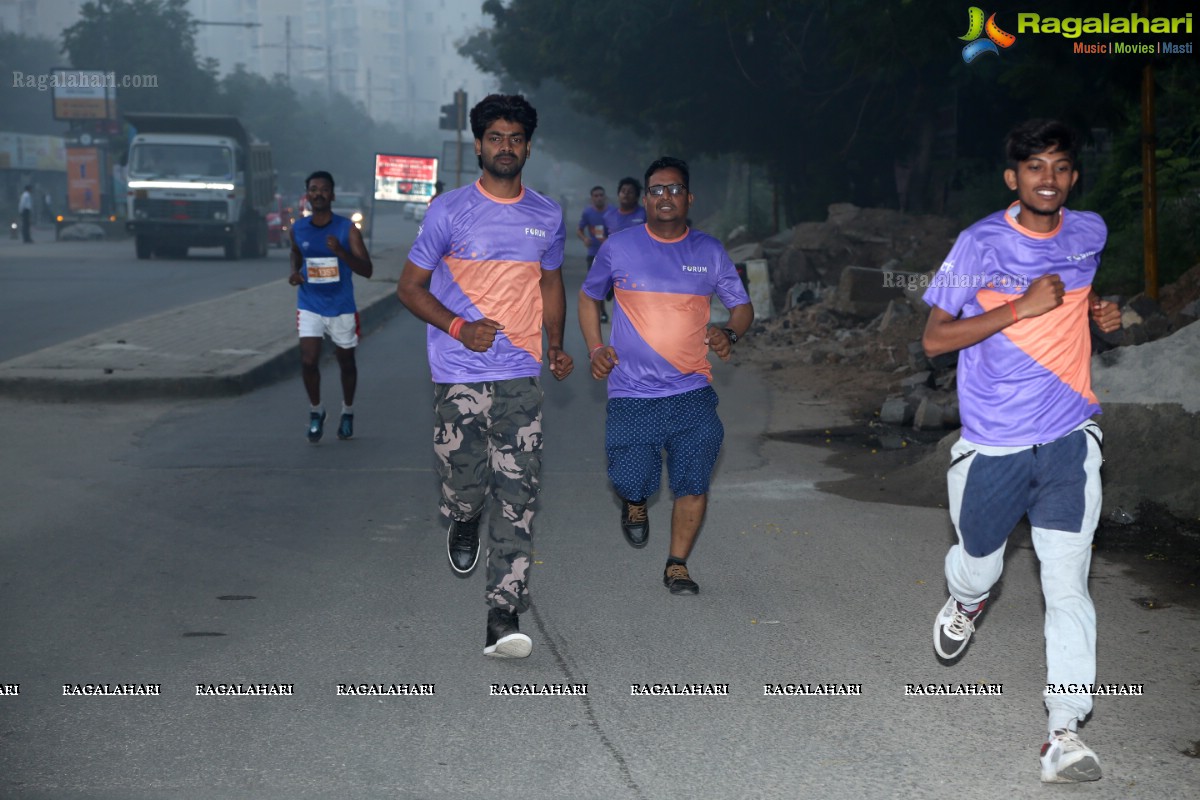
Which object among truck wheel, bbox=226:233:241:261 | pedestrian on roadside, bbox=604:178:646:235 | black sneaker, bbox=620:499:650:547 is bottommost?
black sneaker, bbox=620:499:650:547

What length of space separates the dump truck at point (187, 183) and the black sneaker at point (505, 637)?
31887 millimetres

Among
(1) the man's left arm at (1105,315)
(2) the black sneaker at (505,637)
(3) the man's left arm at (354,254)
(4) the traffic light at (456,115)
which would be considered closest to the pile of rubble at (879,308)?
(3) the man's left arm at (354,254)

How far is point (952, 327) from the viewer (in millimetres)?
4340

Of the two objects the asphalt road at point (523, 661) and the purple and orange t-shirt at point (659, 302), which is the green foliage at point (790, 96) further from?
the purple and orange t-shirt at point (659, 302)

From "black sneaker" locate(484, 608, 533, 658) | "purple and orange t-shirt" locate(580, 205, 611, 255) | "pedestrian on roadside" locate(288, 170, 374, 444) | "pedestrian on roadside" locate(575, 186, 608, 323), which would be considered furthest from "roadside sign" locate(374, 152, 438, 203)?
"black sneaker" locate(484, 608, 533, 658)

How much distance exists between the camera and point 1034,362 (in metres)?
4.31

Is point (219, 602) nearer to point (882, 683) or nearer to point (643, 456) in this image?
point (643, 456)

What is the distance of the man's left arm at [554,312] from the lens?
18.2 ft

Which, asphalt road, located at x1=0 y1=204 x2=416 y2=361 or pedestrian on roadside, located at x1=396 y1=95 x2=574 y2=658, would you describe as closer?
pedestrian on roadside, located at x1=396 y1=95 x2=574 y2=658

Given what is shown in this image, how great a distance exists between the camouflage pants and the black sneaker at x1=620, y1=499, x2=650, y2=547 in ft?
3.93

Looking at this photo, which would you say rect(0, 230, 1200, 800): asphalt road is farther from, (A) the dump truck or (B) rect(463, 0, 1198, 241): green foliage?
(A) the dump truck

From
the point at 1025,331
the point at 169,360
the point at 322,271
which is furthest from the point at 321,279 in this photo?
the point at 1025,331

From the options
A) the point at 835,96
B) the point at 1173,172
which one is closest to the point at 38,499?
the point at 1173,172

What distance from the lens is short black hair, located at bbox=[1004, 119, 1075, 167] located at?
4262mm
